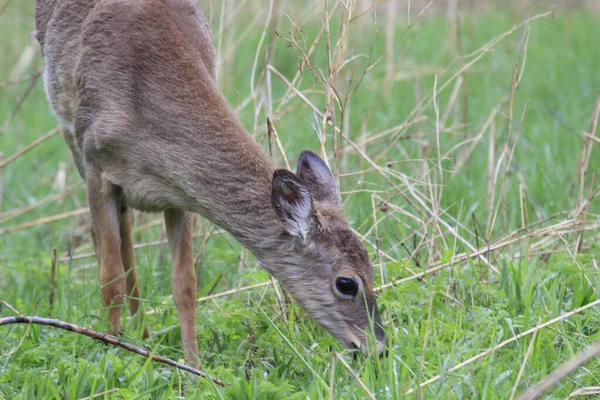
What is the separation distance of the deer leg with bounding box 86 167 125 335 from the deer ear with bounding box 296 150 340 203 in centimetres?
108

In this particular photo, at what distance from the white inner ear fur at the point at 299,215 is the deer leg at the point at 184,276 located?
2.46 feet

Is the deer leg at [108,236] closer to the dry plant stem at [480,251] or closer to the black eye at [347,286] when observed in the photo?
the black eye at [347,286]

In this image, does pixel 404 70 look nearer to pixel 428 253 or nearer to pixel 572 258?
pixel 428 253

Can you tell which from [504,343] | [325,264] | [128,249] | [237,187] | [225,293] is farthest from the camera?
[128,249]

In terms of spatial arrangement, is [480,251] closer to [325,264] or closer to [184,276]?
[325,264]

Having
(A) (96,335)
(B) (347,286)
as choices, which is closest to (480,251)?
(B) (347,286)

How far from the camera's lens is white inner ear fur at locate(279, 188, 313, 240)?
4516 millimetres

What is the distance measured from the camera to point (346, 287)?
4578 mm

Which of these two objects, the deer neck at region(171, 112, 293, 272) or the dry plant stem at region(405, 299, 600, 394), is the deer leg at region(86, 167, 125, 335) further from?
the dry plant stem at region(405, 299, 600, 394)

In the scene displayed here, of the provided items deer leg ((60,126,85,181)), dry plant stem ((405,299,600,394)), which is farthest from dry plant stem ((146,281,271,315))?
dry plant stem ((405,299,600,394))

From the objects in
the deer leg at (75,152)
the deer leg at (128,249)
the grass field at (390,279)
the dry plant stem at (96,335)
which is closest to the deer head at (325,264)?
the grass field at (390,279)

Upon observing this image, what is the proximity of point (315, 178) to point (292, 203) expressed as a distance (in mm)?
322

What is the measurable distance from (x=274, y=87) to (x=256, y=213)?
6.43 meters

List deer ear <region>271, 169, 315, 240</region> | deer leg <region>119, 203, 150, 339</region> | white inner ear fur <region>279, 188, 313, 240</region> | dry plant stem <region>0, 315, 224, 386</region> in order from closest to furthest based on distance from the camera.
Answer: dry plant stem <region>0, 315, 224, 386</region> < deer ear <region>271, 169, 315, 240</region> < white inner ear fur <region>279, 188, 313, 240</region> < deer leg <region>119, 203, 150, 339</region>
